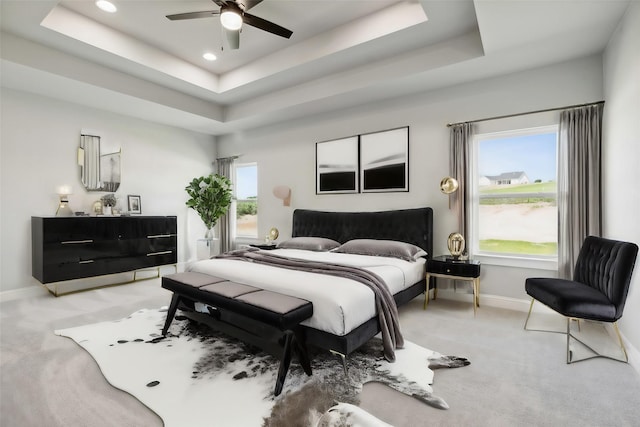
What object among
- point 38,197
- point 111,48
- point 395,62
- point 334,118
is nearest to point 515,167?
point 395,62

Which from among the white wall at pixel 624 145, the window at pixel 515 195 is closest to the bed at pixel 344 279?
the window at pixel 515 195

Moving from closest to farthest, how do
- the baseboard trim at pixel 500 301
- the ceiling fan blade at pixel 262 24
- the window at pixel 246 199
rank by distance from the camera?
the ceiling fan blade at pixel 262 24 → the baseboard trim at pixel 500 301 → the window at pixel 246 199

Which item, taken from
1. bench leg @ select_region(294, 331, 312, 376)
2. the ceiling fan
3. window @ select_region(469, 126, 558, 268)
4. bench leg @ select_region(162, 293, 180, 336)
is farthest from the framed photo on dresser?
window @ select_region(469, 126, 558, 268)

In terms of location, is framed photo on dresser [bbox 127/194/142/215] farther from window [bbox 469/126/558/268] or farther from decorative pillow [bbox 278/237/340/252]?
window [bbox 469/126/558/268]

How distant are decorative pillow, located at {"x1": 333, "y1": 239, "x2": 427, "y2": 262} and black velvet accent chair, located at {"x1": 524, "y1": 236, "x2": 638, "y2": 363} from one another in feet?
4.05

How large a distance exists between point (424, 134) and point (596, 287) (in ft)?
8.38

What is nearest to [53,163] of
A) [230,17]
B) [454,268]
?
[230,17]

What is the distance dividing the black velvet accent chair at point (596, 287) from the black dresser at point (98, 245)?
17.5ft

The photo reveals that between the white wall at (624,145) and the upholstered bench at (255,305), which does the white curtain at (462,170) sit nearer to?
the white wall at (624,145)

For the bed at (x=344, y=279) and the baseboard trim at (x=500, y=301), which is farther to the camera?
the baseboard trim at (x=500, y=301)

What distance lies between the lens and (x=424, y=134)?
4352mm

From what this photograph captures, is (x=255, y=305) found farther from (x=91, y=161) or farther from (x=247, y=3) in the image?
(x=91, y=161)

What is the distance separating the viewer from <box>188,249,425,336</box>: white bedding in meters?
2.21

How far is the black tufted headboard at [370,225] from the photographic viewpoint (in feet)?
13.6
